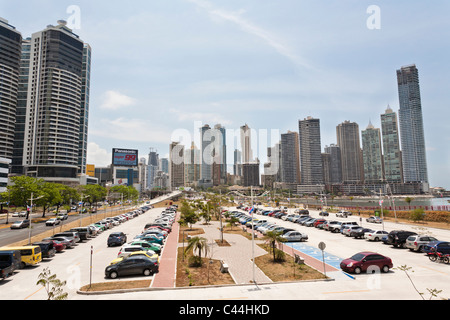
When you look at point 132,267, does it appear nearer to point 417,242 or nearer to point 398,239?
point 417,242

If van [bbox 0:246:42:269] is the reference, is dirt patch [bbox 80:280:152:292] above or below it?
below

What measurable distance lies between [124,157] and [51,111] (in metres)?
43.2

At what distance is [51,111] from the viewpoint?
134250 mm

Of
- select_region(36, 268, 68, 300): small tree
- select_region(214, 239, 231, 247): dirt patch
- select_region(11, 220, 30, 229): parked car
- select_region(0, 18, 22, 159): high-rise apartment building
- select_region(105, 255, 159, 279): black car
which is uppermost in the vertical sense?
select_region(0, 18, 22, 159): high-rise apartment building

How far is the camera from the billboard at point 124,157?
153 metres

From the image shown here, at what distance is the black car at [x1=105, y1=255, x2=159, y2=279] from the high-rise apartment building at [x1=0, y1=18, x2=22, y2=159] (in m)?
156

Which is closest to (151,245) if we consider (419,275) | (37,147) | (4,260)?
(4,260)

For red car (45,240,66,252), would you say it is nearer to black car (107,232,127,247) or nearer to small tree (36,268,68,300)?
black car (107,232,127,247)

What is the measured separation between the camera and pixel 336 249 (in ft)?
92.3

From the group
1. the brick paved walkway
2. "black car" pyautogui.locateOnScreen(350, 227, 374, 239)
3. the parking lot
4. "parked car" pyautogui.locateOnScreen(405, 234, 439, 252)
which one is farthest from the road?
"black car" pyautogui.locateOnScreen(350, 227, 374, 239)

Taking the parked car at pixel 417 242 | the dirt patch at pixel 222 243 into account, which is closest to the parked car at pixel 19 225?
the dirt patch at pixel 222 243

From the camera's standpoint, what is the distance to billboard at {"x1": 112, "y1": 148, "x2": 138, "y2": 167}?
6019 inches

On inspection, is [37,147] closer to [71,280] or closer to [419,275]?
[71,280]

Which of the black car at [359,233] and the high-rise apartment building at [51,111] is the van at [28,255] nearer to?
the black car at [359,233]
